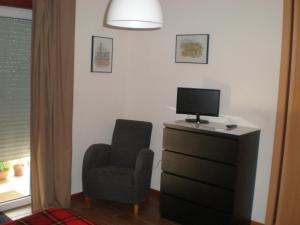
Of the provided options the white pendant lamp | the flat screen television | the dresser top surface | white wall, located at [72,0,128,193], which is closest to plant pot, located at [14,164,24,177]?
white wall, located at [72,0,128,193]

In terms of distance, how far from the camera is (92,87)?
4.05m

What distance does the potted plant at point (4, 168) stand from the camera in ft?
11.8

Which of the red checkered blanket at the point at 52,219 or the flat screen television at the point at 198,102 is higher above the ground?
the flat screen television at the point at 198,102

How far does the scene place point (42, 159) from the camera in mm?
3527

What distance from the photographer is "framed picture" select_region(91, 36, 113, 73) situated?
4.00 m

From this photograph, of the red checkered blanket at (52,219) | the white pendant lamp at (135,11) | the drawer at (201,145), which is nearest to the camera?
the white pendant lamp at (135,11)

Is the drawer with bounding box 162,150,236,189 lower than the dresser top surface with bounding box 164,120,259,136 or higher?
lower

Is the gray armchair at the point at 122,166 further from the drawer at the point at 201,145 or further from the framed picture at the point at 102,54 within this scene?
the framed picture at the point at 102,54

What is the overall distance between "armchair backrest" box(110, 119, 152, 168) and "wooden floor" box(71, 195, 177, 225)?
49 cm

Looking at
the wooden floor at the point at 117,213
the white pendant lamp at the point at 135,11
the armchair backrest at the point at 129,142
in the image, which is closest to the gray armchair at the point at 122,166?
the armchair backrest at the point at 129,142

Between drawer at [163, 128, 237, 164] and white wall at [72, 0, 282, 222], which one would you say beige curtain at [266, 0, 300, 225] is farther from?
drawer at [163, 128, 237, 164]

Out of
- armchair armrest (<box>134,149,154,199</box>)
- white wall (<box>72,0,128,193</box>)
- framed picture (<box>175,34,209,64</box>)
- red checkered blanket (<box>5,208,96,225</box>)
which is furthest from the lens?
white wall (<box>72,0,128,193</box>)

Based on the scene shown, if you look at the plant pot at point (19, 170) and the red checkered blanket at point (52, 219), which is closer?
the red checkered blanket at point (52, 219)

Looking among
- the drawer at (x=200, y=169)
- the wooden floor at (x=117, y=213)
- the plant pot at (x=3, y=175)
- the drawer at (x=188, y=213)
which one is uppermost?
the drawer at (x=200, y=169)
